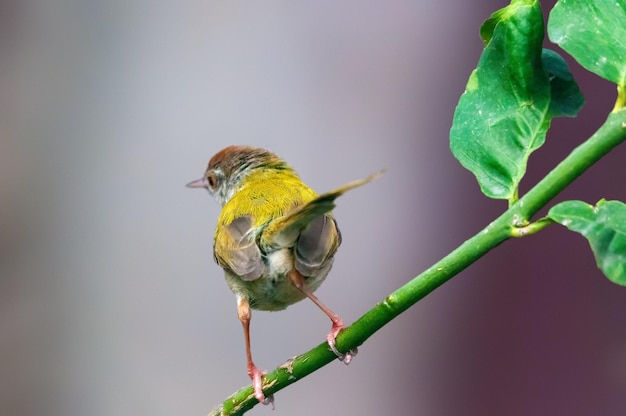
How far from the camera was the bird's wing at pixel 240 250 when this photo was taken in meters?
1.49

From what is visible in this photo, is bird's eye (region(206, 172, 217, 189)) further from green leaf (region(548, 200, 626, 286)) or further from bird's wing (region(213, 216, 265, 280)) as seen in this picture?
green leaf (region(548, 200, 626, 286))

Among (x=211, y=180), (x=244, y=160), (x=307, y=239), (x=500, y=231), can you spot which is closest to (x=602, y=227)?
(x=500, y=231)

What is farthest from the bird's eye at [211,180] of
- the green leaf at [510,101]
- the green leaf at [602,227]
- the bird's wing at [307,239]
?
the green leaf at [602,227]

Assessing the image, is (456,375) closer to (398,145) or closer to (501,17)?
(398,145)

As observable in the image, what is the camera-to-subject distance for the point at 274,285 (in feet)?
5.13

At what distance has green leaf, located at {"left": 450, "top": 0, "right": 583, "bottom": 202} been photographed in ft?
3.03

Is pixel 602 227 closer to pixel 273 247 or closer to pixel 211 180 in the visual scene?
pixel 273 247

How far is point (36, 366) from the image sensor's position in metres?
3.72

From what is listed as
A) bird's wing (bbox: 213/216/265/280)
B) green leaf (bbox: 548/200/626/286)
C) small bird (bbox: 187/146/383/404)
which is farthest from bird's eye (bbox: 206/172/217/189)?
green leaf (bbox: 548/200/626/286)

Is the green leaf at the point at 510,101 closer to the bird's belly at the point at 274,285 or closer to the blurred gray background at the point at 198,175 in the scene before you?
the bird's belly at the point at 274,285

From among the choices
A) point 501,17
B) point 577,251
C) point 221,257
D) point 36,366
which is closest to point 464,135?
point 501,17

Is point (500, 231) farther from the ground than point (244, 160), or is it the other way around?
point (244, 160)

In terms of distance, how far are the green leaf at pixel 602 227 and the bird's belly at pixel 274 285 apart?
763 mm

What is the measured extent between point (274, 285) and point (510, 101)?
740mm
